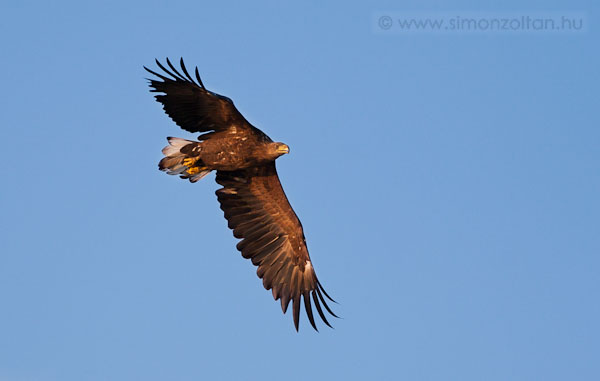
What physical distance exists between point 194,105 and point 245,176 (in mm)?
1670

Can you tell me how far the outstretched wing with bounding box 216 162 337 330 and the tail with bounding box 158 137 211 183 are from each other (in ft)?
2.20

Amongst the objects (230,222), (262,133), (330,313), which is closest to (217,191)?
(230,222)

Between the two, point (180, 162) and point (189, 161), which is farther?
point (180, 162)

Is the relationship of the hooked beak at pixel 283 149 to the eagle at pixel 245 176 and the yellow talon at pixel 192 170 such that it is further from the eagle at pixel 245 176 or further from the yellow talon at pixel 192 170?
the yellow talon at pixel 192 170

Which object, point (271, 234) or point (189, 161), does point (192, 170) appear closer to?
point (189, 161)

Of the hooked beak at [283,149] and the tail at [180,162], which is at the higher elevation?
the hooked beak at [283,149]

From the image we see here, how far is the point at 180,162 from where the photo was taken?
1538cm

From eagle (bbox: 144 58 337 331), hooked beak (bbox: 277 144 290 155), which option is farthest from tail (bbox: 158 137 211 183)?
hooked beak (bbox: 277 144 290 155)

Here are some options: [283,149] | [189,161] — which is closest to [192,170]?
[189,161]

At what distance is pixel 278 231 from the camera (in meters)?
16.4

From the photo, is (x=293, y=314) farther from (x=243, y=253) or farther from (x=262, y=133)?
(x=262, y=133)

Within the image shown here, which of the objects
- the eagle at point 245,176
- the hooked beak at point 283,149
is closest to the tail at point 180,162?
the eagle at point 245,176

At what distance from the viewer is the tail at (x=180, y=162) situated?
15.3 metres

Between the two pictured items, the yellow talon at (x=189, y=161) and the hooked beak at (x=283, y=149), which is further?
the yellow talon at (x=189, y=161)
